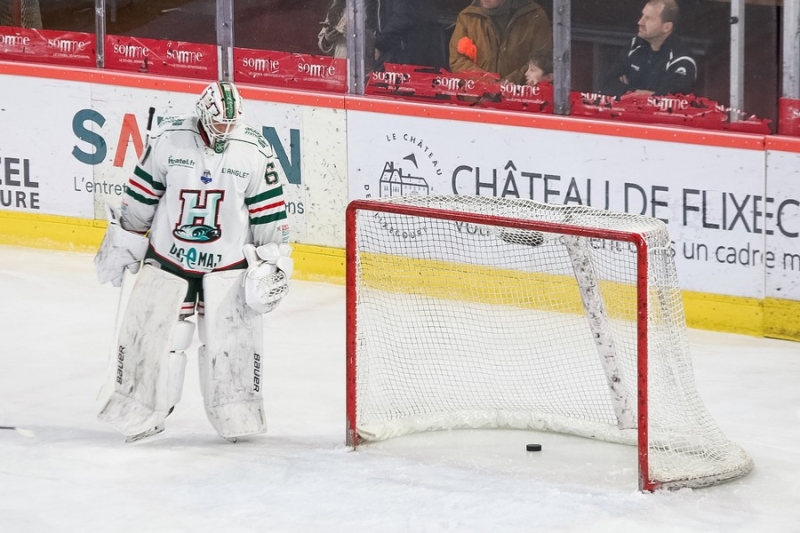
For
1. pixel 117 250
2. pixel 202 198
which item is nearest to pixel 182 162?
pixel 202 198

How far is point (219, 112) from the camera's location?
550cm

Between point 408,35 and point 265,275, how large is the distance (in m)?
2.80

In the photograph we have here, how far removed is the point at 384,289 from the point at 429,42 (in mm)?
1691

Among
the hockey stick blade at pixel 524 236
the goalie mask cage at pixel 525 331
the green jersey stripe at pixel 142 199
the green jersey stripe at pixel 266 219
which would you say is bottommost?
the goalie mask cage at pixel 525 331

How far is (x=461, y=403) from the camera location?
622 centimetres

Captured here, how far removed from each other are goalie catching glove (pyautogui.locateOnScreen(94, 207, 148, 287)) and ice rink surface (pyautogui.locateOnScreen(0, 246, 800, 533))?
64 centimetres

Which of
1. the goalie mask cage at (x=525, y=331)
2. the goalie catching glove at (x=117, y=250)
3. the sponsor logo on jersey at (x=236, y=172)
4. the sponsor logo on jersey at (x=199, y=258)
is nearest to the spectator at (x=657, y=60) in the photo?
the goalie mask cage at (x=525, y=331)

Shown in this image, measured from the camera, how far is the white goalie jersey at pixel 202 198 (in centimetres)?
559

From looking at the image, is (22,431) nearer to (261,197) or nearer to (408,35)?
(261,197)

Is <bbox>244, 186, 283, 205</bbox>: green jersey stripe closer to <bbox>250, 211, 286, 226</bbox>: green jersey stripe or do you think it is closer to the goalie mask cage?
<bbox>250, 211, 286, 226</bbox>: green jersey stripe

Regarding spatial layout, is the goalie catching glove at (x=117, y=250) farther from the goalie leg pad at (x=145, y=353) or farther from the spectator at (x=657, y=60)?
the spectator at (x=657, y=60)

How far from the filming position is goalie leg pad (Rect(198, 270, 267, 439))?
5.66 m

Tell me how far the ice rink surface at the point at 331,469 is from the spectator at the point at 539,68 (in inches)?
62.4

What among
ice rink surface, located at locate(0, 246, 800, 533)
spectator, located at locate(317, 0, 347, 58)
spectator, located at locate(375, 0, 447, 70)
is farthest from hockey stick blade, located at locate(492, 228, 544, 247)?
spectator, located at locate(317, 0, 347, 58)
